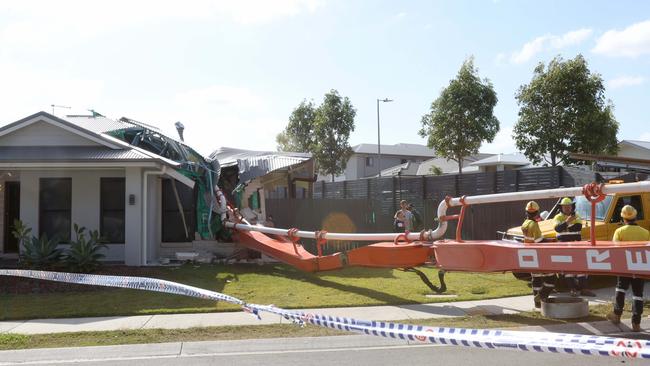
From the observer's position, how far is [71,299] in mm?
10055

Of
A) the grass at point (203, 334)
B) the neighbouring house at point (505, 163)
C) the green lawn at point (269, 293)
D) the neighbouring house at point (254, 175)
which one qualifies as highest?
the neighbouring house at point (505, 163)

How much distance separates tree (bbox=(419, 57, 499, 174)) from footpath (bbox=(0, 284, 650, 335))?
19.9 m

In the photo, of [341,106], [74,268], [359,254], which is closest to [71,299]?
[74,268]

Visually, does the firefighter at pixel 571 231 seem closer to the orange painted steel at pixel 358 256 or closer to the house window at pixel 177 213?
the orange painted steel at pixel 358 256

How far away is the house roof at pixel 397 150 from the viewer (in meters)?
65.9

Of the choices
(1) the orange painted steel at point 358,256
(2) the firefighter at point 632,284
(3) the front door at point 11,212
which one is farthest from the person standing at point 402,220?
(3) the front door at point 11,212

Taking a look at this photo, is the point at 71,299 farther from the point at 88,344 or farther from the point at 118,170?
the point at 118,170

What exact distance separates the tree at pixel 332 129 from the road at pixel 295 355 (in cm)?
3710

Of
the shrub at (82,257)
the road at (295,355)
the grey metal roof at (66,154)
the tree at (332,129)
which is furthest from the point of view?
the tree at (332,129)

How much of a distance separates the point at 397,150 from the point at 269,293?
197ft

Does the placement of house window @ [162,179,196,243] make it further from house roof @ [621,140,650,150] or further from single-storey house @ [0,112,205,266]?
house roof @ [621,140,650,150]

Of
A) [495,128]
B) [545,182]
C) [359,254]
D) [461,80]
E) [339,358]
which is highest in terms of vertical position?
[461,80]

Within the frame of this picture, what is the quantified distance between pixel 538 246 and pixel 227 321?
14.7ft

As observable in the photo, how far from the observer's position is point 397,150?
69375 mm
